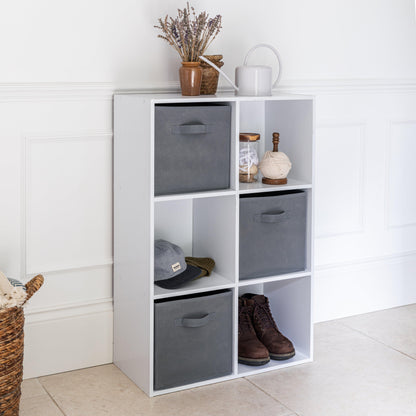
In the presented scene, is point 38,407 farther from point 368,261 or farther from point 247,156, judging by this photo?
point 368,261

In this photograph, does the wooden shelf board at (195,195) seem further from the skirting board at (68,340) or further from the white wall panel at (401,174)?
the white wall panel at (401,174)

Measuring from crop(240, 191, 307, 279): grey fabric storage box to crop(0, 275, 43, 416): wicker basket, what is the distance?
0.74 meters

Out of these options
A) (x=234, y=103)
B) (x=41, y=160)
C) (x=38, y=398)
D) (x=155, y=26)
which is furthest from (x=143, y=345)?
(x=155, y=26)

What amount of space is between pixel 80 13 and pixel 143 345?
3.67 ft

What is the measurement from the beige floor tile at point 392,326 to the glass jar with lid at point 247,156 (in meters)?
0.89

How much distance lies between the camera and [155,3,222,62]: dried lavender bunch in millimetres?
2393

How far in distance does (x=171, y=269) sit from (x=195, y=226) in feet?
1.02

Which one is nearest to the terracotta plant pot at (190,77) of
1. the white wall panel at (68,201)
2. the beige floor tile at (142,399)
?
the white wall panel at (68,201)

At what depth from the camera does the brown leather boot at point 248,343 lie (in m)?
2.52

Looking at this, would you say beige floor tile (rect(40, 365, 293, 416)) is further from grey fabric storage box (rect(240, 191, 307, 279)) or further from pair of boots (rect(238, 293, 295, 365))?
grey fabric storage box (rect(240, 191, 307, 279))

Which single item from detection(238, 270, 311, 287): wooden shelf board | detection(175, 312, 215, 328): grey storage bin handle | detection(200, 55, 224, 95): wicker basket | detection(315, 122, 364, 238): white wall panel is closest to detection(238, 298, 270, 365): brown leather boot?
detection(238, 270, 311, 287): wooden shelf board

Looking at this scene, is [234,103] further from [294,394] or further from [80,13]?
[294,394]

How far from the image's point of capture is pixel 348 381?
2.44 metres

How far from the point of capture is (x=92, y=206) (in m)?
2.48
